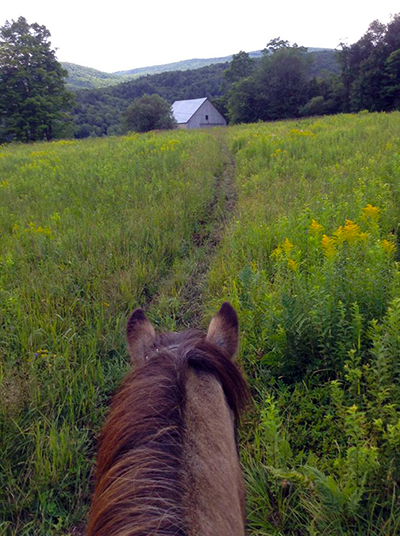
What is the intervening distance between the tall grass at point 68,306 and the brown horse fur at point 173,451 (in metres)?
0.93

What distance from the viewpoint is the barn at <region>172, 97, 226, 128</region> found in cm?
5959

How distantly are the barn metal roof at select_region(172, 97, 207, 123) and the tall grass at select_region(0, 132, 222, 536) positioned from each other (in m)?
58.1

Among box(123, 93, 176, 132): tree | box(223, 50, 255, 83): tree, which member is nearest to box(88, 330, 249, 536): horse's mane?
box(123, 93, 176, 132): tree

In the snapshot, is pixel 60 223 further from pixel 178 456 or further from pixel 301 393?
pixel 178 456

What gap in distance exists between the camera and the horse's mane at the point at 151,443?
792 millimetres

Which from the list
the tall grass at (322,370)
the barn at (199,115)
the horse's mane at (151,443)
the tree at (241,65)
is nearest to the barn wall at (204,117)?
the barn at (199,115)

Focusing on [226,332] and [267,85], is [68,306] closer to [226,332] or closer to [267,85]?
[226,332]

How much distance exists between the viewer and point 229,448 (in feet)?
3.34

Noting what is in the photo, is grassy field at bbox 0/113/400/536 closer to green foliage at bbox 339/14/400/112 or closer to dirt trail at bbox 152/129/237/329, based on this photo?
dirt trail at bbox 152/129/237/329

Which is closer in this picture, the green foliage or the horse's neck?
the horse's neck

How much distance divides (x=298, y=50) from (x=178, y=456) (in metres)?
50.7

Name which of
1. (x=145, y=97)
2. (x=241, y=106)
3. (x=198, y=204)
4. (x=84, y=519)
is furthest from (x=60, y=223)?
(x=145, y=97)

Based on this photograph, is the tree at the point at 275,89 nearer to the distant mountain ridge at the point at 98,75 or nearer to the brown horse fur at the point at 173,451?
the distant mountain ridge at the point at 98,75

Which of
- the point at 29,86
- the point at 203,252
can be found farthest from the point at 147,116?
the point at 203,252
